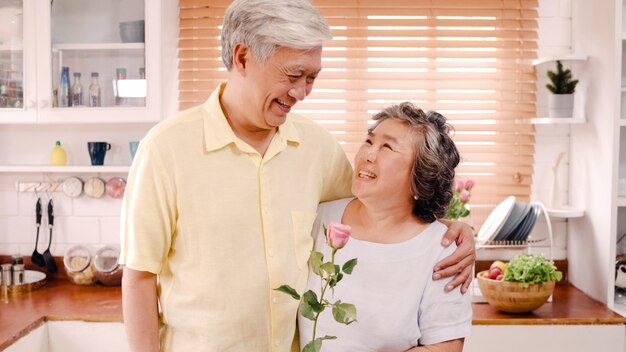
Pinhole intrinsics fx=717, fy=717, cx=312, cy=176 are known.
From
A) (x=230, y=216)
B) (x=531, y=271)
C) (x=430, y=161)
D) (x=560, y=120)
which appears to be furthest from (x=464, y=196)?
(x=230, y=216)

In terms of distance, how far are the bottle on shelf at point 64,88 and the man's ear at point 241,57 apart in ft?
5.59

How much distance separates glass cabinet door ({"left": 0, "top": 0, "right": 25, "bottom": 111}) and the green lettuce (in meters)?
2.16

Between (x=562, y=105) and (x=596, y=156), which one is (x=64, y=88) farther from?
(x=596, y=156)

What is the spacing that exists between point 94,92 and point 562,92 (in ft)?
6.61

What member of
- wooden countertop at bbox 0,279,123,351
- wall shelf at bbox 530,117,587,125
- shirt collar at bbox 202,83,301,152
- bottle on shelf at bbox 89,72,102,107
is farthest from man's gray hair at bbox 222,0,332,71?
wall shelf at bbox 530,117,587,125

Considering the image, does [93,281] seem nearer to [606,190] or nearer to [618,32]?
[606,190]

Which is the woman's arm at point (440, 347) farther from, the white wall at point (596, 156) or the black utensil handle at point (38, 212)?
the black utensil handle at point (38, 212)

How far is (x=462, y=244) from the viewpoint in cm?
173

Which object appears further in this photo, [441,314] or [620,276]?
[620,276]

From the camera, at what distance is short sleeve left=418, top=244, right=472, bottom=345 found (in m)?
1.65

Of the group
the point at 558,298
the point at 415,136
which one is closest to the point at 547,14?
the point at 558,298

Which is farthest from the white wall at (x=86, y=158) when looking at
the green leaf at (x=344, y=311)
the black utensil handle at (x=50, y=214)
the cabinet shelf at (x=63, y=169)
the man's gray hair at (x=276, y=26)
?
the green leaf at (x=344, y=311)

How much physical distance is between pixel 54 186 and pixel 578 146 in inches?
95.5

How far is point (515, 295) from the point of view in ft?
8.95
